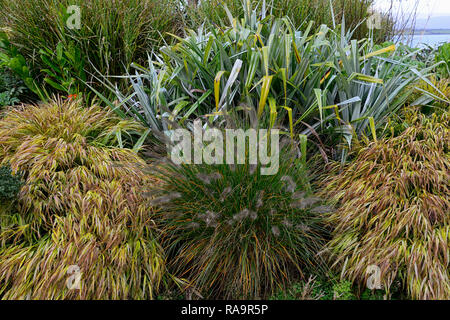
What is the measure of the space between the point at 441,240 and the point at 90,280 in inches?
84.0

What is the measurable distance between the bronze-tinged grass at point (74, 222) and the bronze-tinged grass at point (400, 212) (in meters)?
1.28

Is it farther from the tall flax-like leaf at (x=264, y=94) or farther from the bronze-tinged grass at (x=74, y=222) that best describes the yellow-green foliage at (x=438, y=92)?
the bronze-tinged grass at (x=74, y=222)

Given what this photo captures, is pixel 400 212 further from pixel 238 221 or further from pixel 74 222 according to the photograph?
pixel 74 222

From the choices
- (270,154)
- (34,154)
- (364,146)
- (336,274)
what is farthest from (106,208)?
(364,146)

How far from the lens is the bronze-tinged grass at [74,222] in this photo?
2510mm

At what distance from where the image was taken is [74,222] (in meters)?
2.71

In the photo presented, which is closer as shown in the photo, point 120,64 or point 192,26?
point 120,64

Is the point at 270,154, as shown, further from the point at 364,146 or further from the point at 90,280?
the point at 90,280

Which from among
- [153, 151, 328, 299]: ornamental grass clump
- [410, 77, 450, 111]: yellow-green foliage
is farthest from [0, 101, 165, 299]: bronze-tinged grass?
[410, 77, 450, 111]: yellow-green foliage

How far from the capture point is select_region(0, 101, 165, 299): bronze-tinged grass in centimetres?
251

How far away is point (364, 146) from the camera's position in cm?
325

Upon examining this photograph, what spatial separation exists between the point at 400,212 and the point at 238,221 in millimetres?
1052

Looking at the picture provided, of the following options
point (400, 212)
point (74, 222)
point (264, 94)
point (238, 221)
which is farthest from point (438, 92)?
point (74, 222)

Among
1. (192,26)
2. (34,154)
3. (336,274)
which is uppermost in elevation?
(192,26)
